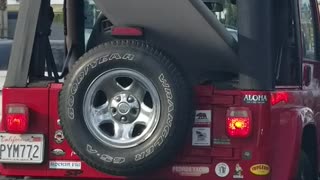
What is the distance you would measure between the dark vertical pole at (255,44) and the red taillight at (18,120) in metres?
1.63

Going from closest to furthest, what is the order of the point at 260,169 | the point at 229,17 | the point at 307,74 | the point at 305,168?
the point at 260,169, the point at 229,17, the point at 305,168, the point at 307,74

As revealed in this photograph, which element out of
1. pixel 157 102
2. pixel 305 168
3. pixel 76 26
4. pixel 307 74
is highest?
pixel 76 26

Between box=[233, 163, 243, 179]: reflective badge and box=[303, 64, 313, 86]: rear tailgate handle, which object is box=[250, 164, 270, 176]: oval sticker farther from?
box=[303, 64, 313, 86]: rear tailgate handle

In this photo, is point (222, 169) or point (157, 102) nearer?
point (157, 102)

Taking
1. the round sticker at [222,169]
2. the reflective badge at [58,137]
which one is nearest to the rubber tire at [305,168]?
the round sticker at [222,169]

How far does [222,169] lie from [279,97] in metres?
0.68

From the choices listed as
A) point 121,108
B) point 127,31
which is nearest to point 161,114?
point 121,108

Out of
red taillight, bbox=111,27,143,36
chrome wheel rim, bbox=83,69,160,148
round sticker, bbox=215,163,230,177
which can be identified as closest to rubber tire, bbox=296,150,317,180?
round sticker, bbox=215,163,230,177

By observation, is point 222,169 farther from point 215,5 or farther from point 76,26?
point 76,26

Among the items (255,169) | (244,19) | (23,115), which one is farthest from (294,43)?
(23,115)

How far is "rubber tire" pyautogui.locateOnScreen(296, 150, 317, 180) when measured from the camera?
239 inches

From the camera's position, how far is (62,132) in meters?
5.31

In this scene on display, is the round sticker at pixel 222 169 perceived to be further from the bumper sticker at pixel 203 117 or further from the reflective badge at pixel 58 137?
the reflective badge at pixel 58 137

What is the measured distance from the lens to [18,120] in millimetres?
5434
